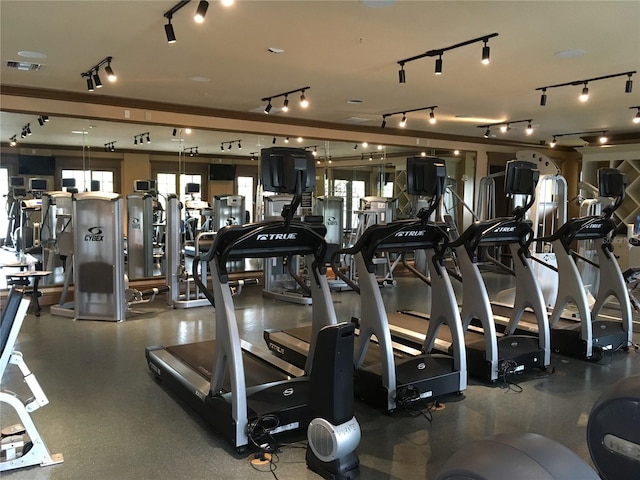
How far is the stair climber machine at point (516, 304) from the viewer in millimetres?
4164

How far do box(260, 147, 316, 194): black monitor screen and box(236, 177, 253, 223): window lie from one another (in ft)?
19.1

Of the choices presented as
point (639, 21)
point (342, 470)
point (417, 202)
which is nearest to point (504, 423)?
point (342, 470)

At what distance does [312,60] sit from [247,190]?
13.7 feet

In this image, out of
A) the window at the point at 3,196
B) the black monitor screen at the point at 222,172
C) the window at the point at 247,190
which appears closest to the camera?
the window at the point at 3,196

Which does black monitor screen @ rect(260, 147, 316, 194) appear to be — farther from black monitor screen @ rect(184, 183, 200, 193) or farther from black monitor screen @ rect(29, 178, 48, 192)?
black monitor screen @ rect(184, 183, 200, 193)

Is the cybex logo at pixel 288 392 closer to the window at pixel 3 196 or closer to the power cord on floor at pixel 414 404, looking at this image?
the power cord on floor at pixel 414 404

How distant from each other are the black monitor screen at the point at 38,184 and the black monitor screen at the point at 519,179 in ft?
19.5

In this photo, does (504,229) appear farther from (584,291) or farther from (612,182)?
(612,182)

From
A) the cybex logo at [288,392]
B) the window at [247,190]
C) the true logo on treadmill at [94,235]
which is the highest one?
the window at [247,190]

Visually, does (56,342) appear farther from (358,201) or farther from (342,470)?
(358,201)

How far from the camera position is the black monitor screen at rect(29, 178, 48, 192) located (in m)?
7.00

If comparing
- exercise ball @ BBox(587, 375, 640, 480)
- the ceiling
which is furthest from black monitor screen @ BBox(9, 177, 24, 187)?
exercise ball @ BBox(587, 375, 640, 480)

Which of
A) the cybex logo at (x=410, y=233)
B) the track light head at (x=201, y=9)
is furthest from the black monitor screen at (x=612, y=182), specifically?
the track light head at (x=201, y=9)

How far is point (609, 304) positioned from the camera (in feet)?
23.6
